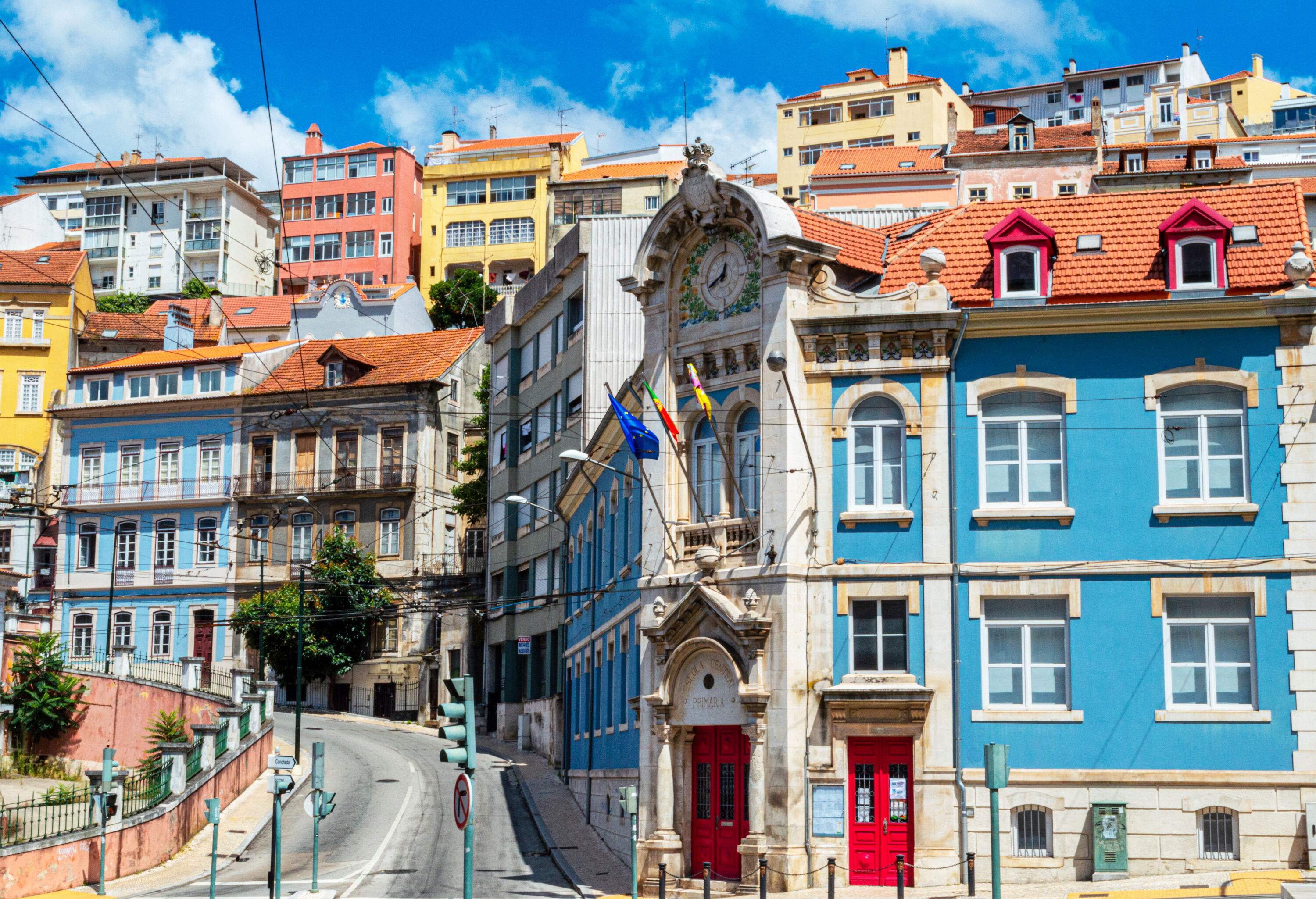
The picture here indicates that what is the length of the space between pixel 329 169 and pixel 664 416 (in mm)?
88962

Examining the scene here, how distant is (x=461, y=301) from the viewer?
96.4 metres

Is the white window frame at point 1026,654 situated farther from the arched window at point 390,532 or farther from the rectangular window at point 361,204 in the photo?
the rectangular window at point 361,204

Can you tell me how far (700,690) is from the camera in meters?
29.6

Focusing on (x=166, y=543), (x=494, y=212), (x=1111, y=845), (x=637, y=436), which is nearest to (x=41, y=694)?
(x=166, y=543)

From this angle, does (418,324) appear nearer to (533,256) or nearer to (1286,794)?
(533,256)

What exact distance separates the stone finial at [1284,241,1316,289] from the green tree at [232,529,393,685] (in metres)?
45.4

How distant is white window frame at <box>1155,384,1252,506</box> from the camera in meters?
27.6

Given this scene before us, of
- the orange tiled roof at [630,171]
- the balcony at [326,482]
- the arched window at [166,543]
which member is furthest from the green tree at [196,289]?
the balcony at [326,482]

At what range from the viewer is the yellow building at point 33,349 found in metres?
81.6

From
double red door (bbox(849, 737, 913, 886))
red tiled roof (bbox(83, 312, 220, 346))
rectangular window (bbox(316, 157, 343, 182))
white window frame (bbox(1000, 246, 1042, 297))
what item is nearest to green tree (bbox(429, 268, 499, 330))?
red tiled roof (bbox(83, 312, 220, 346))

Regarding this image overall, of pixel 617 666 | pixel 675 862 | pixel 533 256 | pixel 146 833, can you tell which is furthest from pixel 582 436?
pixel 533 256

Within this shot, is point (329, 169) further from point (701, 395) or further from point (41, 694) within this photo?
point (701, 395)

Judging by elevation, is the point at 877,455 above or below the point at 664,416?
below

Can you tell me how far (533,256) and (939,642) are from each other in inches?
3005
